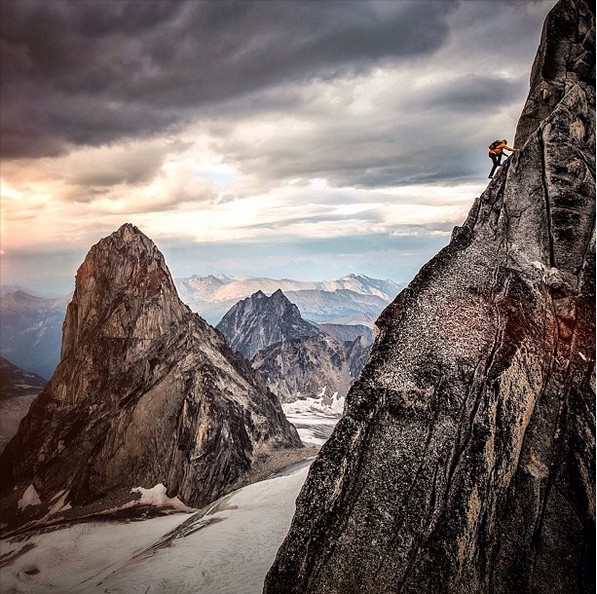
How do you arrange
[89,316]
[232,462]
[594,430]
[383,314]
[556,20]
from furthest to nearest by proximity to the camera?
[89,316]
[232,462]
[556,20]
[383,314]
[594,430]

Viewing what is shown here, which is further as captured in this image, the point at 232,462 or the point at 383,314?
the point at 232,462

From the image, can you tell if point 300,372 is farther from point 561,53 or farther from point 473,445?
point 473,445

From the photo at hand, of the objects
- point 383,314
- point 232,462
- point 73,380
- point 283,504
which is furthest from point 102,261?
point 383,314

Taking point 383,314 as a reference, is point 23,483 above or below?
below

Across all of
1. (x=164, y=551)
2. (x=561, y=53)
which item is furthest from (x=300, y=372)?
(x=561, y=53)

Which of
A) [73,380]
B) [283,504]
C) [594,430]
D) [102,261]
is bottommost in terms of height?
[283,504]

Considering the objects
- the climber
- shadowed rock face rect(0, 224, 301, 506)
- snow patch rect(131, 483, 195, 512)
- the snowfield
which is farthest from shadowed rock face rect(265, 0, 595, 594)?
shadowed rock face rect(0, 224, 301, 506)

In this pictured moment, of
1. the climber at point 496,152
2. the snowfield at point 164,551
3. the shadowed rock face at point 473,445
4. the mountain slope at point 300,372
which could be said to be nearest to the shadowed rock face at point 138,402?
the snowfield at point 164,551

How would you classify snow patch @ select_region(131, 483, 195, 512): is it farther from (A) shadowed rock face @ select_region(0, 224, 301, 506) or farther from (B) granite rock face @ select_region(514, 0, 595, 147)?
(B) granite rock face @ select_region(514, 0, 595, 147)

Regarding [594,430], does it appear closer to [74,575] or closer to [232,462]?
[74,575]
